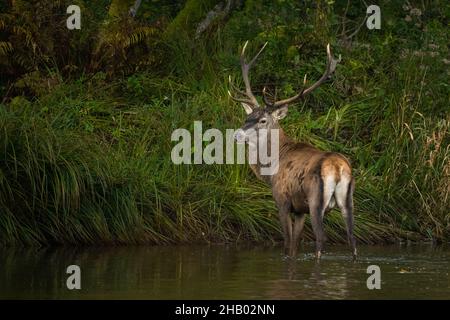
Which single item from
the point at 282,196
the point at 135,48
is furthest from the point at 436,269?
the point at 135,48

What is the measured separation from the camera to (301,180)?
41.0ft

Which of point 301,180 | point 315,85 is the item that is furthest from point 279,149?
point 301,180

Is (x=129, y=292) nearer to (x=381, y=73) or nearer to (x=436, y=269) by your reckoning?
(x=436, y=269)

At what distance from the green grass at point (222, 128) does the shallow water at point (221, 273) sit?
1.29ft

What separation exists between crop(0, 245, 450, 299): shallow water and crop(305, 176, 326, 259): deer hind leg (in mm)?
307

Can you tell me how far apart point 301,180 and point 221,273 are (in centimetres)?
156

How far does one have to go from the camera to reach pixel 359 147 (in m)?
15.7

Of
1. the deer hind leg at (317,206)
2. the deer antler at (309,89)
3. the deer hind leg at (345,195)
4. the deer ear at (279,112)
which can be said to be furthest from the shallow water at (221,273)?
the deer antler at (309,89)

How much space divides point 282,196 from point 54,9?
557 cm

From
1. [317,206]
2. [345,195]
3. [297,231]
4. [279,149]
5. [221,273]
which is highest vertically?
[279,149]

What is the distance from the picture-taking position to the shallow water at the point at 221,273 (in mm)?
10133

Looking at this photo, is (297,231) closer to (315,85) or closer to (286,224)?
(286,224)

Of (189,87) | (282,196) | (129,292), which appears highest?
(189,87)

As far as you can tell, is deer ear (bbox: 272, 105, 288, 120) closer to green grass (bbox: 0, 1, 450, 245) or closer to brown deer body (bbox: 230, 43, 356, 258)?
brown deer body (bbox: 230, 43, 356, 258)
